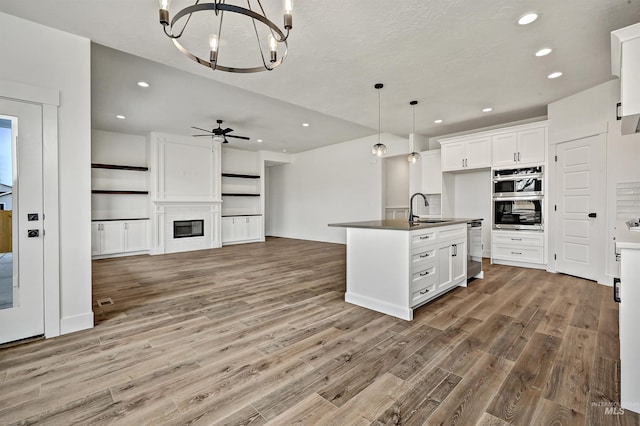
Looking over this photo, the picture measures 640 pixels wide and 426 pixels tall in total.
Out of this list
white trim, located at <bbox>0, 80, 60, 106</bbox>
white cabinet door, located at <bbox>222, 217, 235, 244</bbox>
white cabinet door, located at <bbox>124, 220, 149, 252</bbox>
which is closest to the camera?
white trim, located at <bbox>0, 80, 60, 106</bbox>

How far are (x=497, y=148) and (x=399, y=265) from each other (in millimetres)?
3802

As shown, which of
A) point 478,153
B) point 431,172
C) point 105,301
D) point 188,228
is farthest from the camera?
point 188,228

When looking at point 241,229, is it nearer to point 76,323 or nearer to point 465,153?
point 76,323

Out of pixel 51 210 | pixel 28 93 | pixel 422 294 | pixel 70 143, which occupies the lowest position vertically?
pixel 422 294

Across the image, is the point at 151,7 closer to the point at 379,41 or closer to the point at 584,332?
the point at 379,41

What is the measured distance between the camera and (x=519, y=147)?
502cm

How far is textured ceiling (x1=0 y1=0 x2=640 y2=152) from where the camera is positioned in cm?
241

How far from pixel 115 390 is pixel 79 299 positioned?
52.7 inches

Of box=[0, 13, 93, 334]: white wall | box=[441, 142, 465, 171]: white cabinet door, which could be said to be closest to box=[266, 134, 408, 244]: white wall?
box=[441, 142, 465, 171]: white cabinet door

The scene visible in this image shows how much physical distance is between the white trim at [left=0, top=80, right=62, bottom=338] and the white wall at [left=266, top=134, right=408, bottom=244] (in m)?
6.26

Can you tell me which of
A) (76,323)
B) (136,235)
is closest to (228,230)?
(136,235)

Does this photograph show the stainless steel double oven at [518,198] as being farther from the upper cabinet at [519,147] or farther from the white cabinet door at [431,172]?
the white cabinet door at [431,172]

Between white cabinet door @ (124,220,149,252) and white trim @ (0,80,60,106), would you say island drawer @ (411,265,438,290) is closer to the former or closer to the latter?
white trim @ (0,80,60,106)

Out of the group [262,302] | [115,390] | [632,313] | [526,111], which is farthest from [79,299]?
[526,111]
